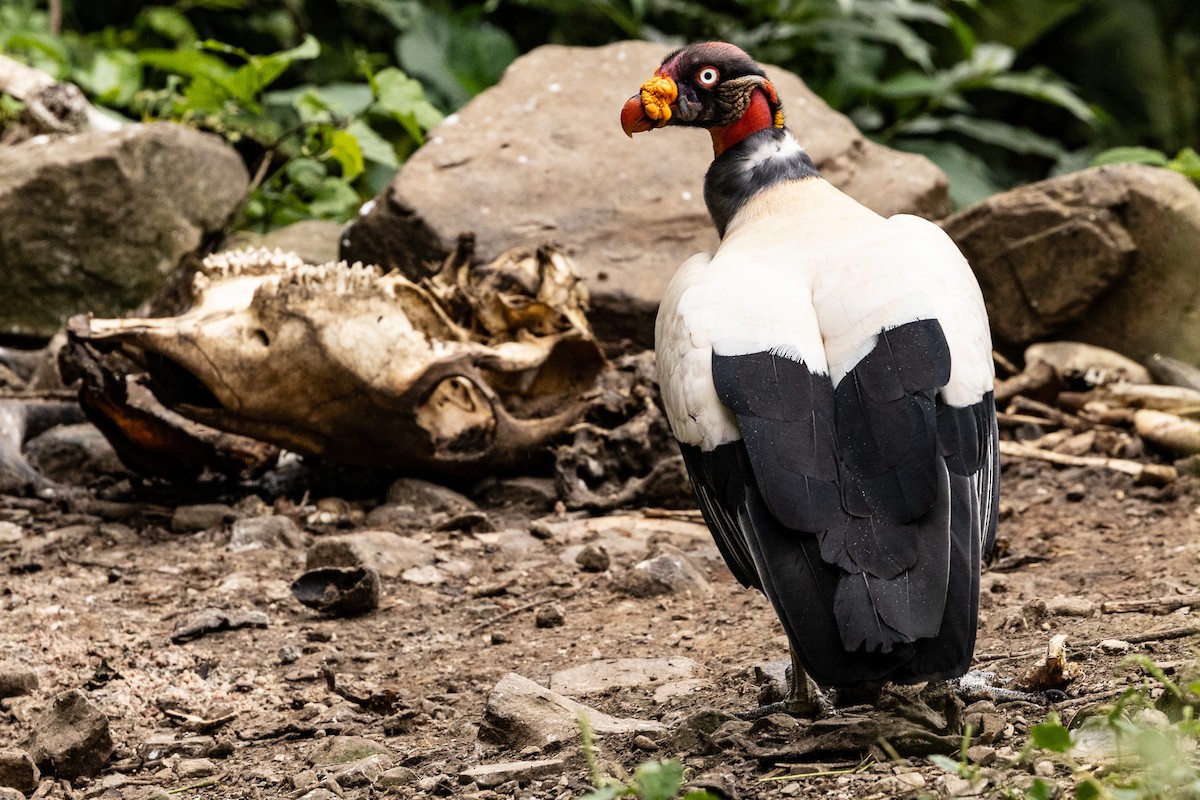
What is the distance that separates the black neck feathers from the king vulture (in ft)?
0.83

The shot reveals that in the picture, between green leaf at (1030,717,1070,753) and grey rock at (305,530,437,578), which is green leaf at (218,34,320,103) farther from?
green leaf at (1030,717,1070,753)

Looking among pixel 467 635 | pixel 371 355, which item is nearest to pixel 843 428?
pixel 467 635

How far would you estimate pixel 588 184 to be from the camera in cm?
627

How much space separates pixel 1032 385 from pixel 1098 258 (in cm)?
68

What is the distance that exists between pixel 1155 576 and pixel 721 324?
1721 mm

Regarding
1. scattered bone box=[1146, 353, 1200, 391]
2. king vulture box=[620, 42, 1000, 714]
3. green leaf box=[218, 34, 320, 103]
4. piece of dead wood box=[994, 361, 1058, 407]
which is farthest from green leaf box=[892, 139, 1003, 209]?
king vulture box=[620, 42, 1000, 714]

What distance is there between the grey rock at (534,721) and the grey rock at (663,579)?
111 centimetres

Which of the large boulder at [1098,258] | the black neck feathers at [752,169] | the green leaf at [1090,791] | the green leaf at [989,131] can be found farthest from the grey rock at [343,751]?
the green leaf at [989,131]

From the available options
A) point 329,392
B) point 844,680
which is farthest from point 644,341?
point 844,680

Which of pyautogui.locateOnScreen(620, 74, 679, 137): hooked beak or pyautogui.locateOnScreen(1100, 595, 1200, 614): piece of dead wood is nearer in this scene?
pyautogui.locateOnScreen(1100, 595, 1200, 614): piece of dead wood

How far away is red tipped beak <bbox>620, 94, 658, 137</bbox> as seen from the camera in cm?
366

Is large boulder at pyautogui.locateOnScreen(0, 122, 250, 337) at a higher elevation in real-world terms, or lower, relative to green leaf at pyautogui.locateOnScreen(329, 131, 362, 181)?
lower

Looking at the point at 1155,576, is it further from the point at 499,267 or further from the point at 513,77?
the point at 513,77

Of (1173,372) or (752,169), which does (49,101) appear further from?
(1173,372)
